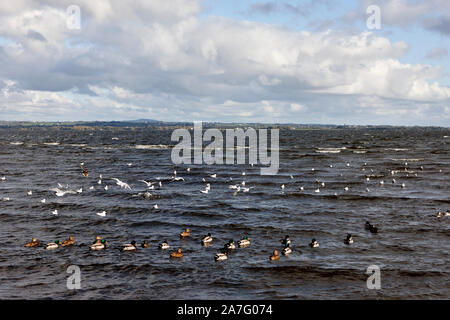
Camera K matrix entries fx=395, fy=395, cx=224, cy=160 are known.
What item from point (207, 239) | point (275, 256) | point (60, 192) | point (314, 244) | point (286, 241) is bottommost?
point (275, 256)

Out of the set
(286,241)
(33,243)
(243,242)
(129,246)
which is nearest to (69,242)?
(33,243)

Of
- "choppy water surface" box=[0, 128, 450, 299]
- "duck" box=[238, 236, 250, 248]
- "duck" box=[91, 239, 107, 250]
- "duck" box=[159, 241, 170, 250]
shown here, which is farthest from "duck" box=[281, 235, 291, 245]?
"duck" box=[91, 239, 107, 250]

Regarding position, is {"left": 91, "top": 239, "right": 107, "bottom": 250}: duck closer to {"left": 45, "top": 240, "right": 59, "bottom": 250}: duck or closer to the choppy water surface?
the choppy water surface

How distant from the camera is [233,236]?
111 feet

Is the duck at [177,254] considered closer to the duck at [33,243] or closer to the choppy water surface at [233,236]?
the choppy water surface at [233,236]

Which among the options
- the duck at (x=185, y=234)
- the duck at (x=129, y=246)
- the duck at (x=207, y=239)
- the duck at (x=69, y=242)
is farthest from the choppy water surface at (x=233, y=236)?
the duck at (x=69, y=242)

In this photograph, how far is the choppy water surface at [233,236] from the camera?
23750 mm

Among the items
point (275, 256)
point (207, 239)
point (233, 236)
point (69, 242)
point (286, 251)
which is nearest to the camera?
point (275, 256)

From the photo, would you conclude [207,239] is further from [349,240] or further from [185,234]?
[349,240]

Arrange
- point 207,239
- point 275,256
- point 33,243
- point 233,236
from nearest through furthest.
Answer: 1. point 275,256
2. point 33,243
3. point 207,239
4. point 233,236

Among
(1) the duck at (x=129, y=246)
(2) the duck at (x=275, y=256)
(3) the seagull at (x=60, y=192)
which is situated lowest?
(2) the duck at (x=275, y=256)

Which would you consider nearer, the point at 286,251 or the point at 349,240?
the point at 286,251

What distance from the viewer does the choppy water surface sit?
23.8 m
